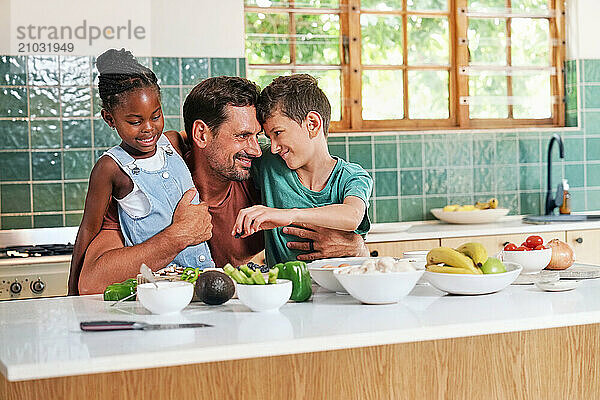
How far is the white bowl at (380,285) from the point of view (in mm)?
2150

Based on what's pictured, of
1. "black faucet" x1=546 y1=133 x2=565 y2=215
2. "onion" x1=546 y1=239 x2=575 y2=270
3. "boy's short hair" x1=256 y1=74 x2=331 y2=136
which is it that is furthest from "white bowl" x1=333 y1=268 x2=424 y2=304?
"black faucet" x1=546 y1=133 x2=565 y2=215

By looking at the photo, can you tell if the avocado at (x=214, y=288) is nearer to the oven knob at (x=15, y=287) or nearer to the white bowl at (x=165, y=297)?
the white bowl at (x=165, y=297)

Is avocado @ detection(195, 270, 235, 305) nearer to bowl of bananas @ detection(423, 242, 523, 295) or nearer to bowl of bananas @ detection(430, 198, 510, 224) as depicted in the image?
bowl of bananas @ detection(423, 242, 523, 295)

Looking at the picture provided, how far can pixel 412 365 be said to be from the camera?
237 cm

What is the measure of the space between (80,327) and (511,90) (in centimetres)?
378

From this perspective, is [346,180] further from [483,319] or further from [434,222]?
[434,222]

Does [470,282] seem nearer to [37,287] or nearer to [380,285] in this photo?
[380,285]

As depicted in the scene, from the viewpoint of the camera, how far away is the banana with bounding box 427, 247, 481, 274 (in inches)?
89.9

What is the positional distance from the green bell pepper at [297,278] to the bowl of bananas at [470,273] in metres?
0.35

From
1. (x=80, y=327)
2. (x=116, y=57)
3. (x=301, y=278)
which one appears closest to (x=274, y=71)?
(x=116, y=57)

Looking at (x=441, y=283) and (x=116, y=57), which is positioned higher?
(x=116, y=57)

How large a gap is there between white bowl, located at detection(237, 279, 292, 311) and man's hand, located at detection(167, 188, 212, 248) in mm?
947

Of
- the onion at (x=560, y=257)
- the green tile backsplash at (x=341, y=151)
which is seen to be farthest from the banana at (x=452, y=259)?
the green tile backsplash at (x=341, y=151)

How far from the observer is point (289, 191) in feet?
10.4
